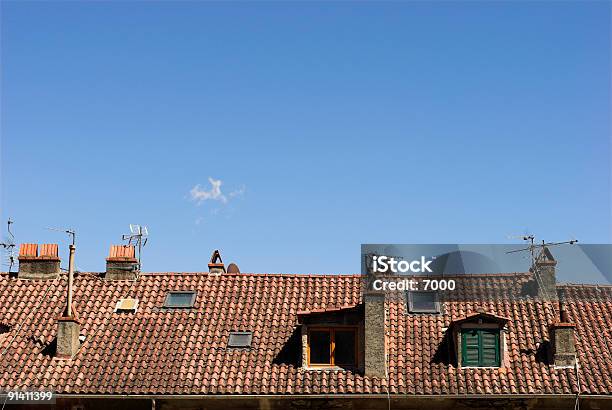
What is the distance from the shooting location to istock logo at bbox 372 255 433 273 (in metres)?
27.3

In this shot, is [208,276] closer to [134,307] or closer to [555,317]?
[134,307]

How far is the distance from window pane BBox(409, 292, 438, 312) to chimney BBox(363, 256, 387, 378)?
241cm

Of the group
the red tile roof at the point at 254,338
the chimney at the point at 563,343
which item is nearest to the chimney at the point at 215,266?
the red tile roof at the point at 254,338

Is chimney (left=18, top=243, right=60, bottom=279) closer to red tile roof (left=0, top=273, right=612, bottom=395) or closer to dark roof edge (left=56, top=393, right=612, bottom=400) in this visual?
red tile roof (left=0, top=273, right=612, bottom=395)

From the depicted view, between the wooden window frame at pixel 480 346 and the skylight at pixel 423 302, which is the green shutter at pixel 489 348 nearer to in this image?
the wooden window frame at pixel 480 346

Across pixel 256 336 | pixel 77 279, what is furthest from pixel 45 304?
pixel 256 336

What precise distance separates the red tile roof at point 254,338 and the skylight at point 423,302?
285 mm

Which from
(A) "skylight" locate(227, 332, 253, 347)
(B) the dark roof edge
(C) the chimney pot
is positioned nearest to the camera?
(B) the dark roof edge

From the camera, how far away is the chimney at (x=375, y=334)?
25.0 m

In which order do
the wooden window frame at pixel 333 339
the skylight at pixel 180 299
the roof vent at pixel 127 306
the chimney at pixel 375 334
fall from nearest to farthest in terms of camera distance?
the chimney at pixel 375 334
the wooden window frame at pixel 333 339
the roof vent at pixel 127 306
the skylight at pixel 180 299

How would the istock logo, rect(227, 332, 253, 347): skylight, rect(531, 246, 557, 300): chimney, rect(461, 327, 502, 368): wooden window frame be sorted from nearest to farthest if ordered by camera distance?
rect(461, 327, 502, 368): wooden window frame, rect(227, 332, 253, 347): skylight, the istock logo, rect(531, 246, 557, 300): chimney

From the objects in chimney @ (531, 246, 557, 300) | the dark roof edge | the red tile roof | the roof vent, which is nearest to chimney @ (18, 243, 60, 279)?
the red tile roof

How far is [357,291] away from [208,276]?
191 inches

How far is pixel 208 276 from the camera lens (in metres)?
29.9
